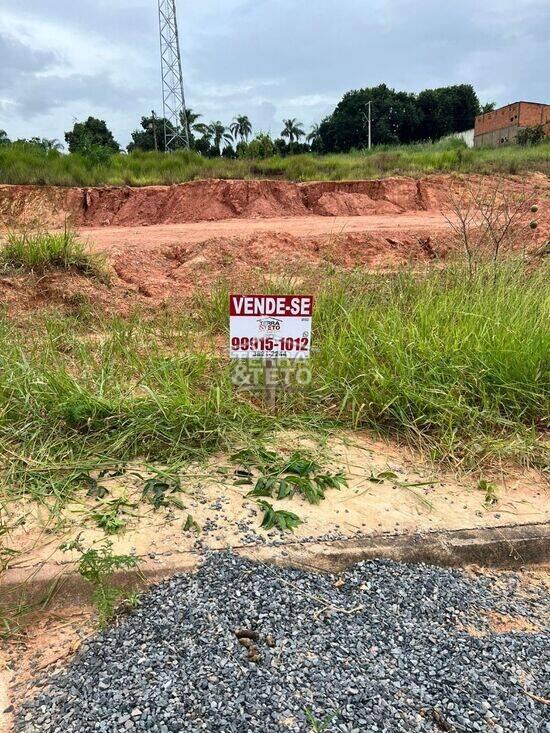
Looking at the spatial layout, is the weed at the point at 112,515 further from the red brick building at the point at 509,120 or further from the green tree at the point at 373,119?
the green tree at the point at 373,119

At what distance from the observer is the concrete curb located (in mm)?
1818

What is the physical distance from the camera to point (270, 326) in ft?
9.18

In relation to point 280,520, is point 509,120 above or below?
above

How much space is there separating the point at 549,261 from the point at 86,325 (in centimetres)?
461

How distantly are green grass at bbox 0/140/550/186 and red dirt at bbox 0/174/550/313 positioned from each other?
92 centimetres

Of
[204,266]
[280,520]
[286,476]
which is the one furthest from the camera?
[204,266]

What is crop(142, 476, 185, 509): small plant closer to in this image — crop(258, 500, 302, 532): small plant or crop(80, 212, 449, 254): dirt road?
crop(258, 500, 302, 532): small plant

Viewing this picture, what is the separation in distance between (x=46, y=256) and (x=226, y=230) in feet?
18.5

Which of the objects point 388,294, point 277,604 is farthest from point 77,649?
point 388,294

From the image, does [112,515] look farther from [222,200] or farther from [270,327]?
[222,200]

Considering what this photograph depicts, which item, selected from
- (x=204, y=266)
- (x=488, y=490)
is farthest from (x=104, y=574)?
(x=204, y=266)

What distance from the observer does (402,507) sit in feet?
7.53

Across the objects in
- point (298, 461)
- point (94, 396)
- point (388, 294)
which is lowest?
point (298, 461)

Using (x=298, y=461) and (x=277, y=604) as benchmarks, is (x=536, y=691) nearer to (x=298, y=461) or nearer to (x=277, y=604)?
(x=277, y=604)
